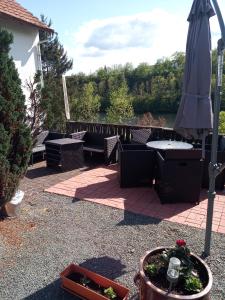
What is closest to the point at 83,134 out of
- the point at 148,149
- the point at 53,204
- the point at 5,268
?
the point at 148,149

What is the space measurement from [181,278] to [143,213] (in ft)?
6.23

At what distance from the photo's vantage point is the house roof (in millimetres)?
6445

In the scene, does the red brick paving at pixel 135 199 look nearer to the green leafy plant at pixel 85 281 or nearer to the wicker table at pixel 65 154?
the wicker table at pixel 65 154

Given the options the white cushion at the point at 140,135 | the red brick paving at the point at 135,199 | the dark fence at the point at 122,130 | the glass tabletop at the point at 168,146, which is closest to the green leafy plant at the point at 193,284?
the red brick paving at the point at 135,199

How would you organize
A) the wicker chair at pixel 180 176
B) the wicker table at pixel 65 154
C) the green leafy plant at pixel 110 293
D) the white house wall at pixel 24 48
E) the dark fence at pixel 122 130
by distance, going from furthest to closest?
1. the white house wall at pixel 24 48
2. the dark fence at pixel 122 130
3. the wicker table at pixel 65 154
4. the wicker chair at pixel 180 176
5. the green leafy plant at pixel 110 293

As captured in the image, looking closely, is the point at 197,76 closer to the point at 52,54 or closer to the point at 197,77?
the point at 197,77

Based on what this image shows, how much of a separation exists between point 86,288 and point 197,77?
9.31 ft

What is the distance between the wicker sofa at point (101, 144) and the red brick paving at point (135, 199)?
0.68 m

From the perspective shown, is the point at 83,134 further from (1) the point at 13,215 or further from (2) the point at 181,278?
(2) the point at 181,278

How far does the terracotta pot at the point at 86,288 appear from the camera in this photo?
7.09ft

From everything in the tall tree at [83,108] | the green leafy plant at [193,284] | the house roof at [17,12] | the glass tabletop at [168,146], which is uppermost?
the house roof at [17,12]

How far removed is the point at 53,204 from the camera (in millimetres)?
4145

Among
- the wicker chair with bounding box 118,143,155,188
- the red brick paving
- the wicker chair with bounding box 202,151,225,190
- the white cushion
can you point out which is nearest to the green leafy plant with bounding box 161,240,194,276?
the red brick paving

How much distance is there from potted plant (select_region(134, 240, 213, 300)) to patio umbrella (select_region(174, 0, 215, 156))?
2129 millimetres
